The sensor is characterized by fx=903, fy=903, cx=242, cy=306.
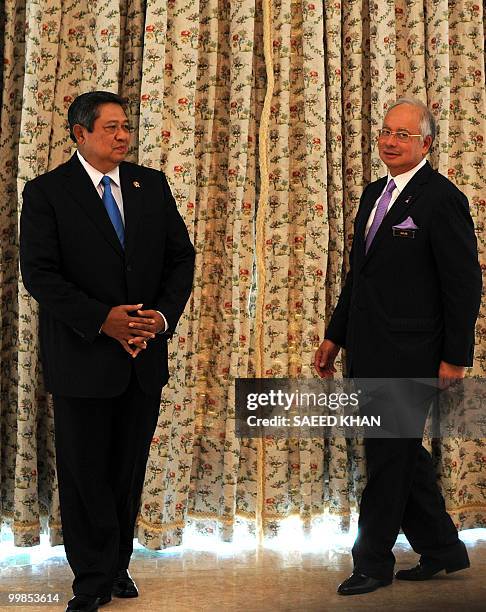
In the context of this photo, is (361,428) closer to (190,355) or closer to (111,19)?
(190,355)

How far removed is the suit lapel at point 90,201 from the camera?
8.18ft

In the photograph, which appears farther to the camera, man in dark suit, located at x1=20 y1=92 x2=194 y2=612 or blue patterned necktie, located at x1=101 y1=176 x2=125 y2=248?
blue patterned necktie, located at x1=101 y1=176 x2=125 y2=248

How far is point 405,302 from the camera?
8.49 feet

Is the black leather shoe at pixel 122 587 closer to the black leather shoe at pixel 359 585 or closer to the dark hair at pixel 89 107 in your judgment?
the black leather shoe at pixel 359 585

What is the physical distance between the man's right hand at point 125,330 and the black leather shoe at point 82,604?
0.69 meters

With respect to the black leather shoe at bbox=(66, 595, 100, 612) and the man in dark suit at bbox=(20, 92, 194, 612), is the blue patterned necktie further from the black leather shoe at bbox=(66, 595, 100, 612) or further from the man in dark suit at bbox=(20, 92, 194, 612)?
the black leather shoe at bbox=(66, 595, 100, 612)

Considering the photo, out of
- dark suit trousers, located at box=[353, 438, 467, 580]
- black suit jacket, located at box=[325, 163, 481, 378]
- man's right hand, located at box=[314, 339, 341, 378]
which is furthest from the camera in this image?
man's right hand, located at box=[314, 339, 341, 378]

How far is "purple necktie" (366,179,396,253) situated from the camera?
2668mm

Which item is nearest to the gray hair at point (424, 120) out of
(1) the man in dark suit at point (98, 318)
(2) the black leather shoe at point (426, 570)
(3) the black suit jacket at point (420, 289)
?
(3) the black suit jacket at point (420, 289)

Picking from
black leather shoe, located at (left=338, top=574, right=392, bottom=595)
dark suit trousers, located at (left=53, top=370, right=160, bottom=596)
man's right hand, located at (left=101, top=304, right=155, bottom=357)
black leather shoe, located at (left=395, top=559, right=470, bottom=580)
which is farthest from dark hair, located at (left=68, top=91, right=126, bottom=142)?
black leather shoe, located at (left=395, top=559, right=470, bottom=580)

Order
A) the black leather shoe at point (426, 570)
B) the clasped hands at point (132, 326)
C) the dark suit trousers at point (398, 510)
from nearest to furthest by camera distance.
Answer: the clasped hands at point (132, 326) < the dark suit trousers at point (398, 510) < the black leather shoe at point (426, 570)

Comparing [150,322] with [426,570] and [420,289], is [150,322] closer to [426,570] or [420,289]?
[420,289]

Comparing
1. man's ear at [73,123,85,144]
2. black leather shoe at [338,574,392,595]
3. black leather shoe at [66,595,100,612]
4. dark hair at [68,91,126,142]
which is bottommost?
black leather shoe at [66,595,100,612]

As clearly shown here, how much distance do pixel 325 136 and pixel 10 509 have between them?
173 centimetres
